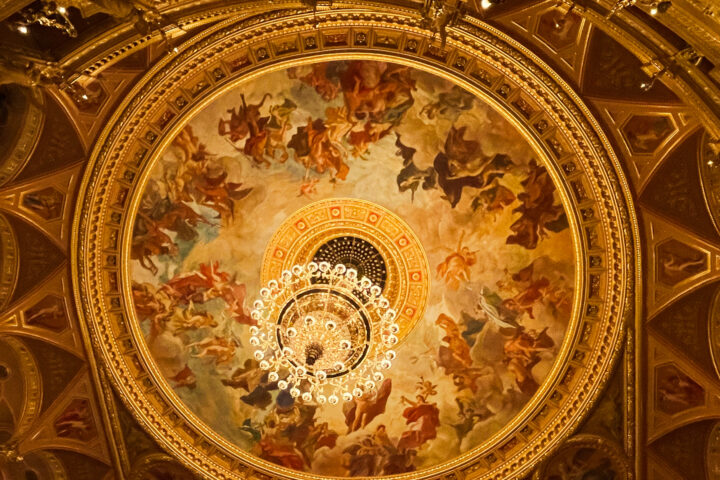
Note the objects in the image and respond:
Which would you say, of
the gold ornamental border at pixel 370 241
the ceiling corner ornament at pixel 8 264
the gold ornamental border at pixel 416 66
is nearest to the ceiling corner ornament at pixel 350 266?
the gold ornamental border at pixel 370 241

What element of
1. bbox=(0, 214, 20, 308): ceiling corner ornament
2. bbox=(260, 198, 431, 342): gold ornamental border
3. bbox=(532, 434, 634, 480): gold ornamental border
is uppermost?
bbox=(260, 198, 431, 342): gold ornamental border

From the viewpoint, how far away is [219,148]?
48.0 feet

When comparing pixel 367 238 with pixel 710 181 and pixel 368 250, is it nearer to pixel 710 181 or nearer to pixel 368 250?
pixel 368 250

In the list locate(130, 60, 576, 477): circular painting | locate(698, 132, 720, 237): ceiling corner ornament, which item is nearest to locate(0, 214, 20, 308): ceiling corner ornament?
locate(130, 60, 576, 477): circular painting

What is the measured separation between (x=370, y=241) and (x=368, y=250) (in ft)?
0.82

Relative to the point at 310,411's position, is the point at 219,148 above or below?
above

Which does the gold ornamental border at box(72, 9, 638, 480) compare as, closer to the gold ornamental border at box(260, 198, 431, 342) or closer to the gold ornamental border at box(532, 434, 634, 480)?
the gold ornamental border at box(532, 434, 634, 480)

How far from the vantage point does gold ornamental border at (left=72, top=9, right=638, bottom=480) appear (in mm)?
12070

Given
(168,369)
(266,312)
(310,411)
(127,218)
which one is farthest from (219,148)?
(310,411)

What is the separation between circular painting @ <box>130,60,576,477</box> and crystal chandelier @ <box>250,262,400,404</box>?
40.2 inches

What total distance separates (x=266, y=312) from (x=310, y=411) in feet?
8.55

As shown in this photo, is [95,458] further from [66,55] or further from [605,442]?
[605,442]

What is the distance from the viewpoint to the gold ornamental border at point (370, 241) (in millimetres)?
16078

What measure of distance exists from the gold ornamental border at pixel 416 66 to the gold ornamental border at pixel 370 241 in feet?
11.3
